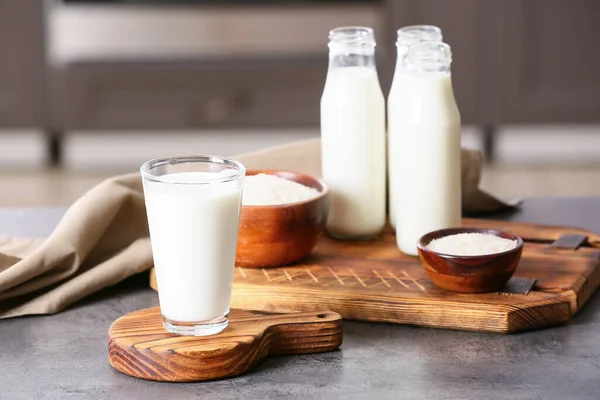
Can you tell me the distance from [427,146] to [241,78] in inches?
107

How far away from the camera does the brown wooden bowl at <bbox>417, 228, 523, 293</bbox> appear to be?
1171 mm

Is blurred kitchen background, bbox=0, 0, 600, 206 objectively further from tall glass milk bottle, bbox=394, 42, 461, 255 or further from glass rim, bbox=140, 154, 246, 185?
glass rim, bbox=140, 154, 246, 185

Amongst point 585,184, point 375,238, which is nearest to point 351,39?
point 375,238

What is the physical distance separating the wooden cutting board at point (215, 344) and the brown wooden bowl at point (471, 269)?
160mm

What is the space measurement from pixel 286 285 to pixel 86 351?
0.27 metres

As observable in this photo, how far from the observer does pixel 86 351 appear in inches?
43.1

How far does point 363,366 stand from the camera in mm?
1038

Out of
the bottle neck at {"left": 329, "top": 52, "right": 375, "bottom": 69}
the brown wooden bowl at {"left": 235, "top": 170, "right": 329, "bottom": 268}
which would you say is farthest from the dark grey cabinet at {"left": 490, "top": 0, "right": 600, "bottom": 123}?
the brown wooden bowl at {"left": 235, "top": 170, "right": 329, "bottom": 268}

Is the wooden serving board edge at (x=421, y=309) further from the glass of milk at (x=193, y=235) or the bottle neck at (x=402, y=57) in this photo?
the bottle neck at (x=402, y=57)

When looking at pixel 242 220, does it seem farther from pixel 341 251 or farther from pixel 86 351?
pixel 86 351

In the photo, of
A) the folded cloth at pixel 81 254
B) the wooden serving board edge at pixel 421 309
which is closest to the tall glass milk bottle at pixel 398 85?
the wooden serving board edge at pixel 421 309

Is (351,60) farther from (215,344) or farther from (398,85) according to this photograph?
(215,344)

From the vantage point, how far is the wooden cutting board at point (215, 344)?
1007 millimetres

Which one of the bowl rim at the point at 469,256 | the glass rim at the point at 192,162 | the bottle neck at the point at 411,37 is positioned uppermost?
the bottle neck at the point at 411,37
